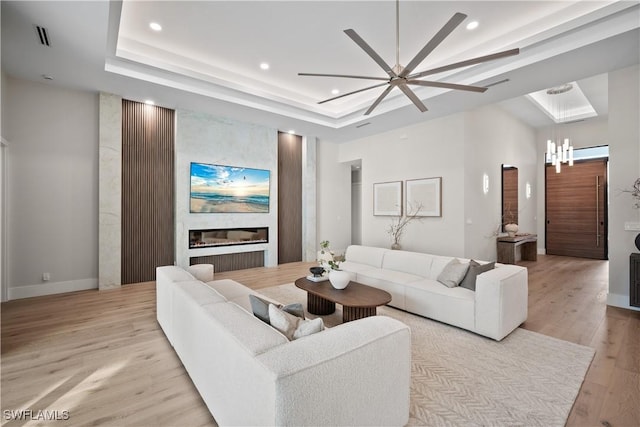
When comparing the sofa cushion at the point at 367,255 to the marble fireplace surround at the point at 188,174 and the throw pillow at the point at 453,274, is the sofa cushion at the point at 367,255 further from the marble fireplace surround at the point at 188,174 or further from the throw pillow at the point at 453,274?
the marble fireplace surround at the point at 188,174

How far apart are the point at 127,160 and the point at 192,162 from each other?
3.57 ft

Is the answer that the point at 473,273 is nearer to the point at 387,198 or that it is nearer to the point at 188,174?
the point at 387,198

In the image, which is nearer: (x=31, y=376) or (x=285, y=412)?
(x=285, y=412)

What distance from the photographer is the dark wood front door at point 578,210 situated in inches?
295

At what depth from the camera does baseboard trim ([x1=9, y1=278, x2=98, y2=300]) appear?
168 inches

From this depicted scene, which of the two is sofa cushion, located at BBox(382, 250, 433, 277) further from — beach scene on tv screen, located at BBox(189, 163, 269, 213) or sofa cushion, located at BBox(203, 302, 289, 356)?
beach scene on tv screen, located at BBox(189, 163, 269, 213)

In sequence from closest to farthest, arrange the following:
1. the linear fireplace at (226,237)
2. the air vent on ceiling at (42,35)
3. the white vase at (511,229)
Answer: the air vent on ceiling at (42,35) → the linear fireplace at (226,237) → the white vase at (511,229)

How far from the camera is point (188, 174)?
18.6 feet

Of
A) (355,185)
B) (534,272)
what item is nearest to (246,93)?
(355,185)

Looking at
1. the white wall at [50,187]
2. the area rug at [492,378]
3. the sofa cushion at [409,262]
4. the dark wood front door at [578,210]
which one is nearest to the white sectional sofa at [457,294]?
the sofa cushion at [409,262]

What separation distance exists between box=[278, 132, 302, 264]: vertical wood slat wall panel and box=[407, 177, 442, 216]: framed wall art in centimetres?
286

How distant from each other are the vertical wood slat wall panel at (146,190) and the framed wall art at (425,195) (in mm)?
5106

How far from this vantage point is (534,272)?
607cm

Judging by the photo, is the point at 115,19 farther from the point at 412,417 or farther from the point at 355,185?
the point at 355,185
